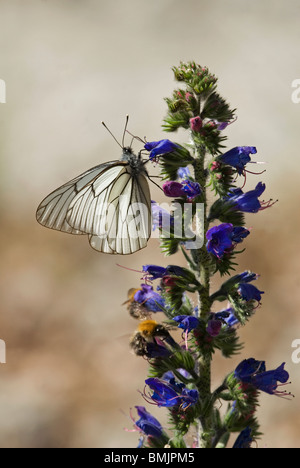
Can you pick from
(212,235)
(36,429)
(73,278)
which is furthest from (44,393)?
(212,235)

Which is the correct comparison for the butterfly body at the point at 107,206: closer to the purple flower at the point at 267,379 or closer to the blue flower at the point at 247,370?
the blue flower at the point at 247,370

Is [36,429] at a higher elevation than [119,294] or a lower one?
lower

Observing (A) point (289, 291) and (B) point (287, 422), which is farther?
(A) point (289, 291)

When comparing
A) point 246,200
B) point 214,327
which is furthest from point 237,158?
point 214,327

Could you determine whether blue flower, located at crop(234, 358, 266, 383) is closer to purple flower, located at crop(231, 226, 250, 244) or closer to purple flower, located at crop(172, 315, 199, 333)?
purple flower, located at crop(172, 315, 199, 333)

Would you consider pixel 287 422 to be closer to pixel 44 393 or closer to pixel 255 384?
pixel 44 393

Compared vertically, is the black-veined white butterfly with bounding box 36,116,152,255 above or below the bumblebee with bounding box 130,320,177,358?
above

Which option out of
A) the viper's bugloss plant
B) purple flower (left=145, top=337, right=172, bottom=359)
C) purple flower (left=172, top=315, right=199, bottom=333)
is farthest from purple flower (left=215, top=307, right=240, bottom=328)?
purple flower (left=145, top=337, right=172, bottom=359)
